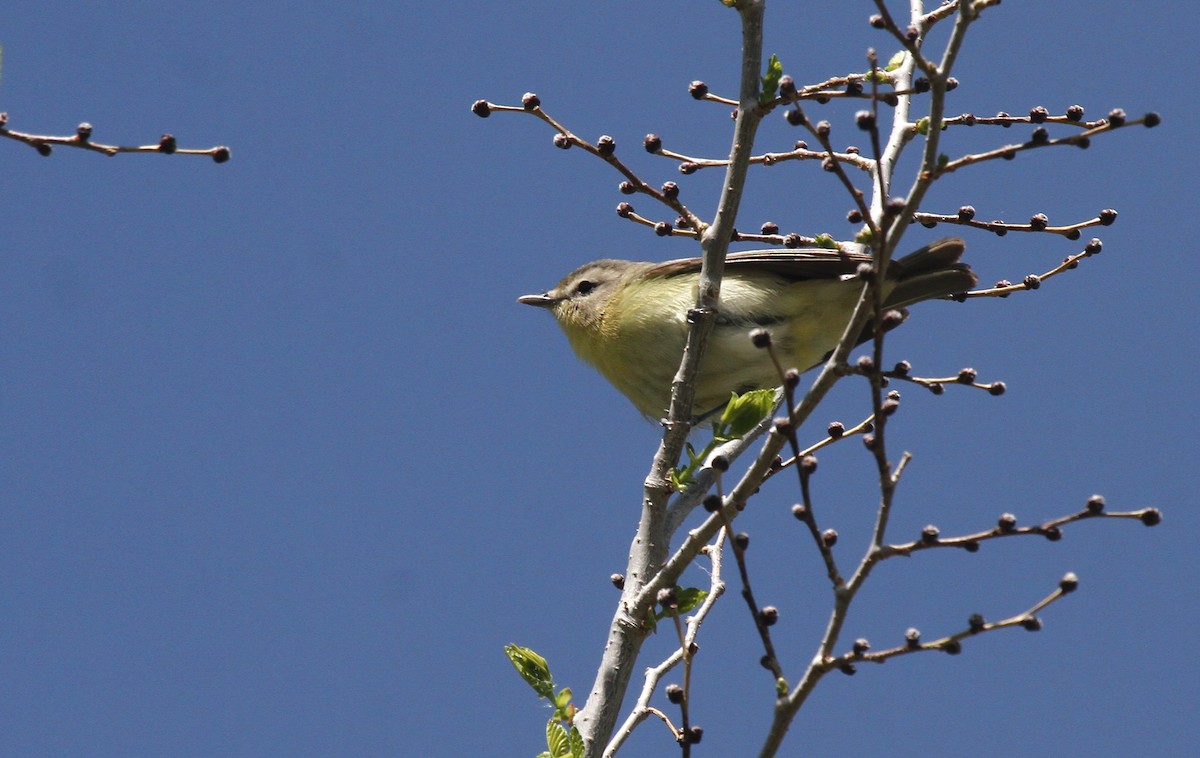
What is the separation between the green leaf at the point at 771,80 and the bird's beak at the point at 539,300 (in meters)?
4.02

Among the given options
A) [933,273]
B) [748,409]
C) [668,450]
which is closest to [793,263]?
[933,273]

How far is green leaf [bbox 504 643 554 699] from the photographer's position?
14.6ft

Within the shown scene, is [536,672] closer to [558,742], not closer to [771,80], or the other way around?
[558,742]

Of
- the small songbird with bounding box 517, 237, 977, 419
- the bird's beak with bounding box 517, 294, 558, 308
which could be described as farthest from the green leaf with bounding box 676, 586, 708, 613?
the bird's beak with bounding box 517, 294, 558, 308

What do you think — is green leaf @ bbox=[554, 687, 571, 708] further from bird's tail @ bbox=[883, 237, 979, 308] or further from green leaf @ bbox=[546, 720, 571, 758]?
bird's tail @ bbox=[883, 237, 979, 308]

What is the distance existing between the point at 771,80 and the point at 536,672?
237 cm

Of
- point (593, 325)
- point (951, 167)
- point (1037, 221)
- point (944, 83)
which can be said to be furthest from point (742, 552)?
point (593, 325)

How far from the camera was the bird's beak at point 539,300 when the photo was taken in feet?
27.5

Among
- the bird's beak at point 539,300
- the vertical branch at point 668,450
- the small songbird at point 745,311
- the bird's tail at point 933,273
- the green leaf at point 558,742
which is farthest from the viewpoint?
the bird's beak at point 539,300

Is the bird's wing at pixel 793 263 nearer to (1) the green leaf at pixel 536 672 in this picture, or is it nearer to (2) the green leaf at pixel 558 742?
(1) the green leaf at pixel 536 672

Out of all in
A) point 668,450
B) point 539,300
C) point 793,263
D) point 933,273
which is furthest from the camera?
point 539,300

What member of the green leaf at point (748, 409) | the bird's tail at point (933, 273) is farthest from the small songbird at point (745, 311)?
the green leaf at point (748, 409)

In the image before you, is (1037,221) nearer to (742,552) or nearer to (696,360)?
(696,360)

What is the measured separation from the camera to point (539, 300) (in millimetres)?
8477
